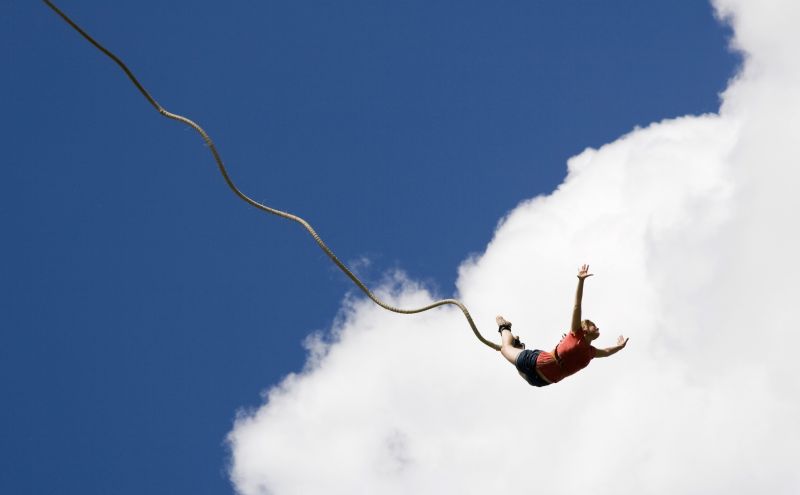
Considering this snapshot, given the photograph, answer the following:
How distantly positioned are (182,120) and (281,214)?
7.17 ft

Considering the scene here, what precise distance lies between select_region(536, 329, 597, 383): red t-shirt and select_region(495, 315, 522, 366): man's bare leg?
61 cm

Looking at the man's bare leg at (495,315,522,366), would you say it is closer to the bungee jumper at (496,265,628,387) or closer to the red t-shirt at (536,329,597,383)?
the bungee jumper at (496,265,628,387)

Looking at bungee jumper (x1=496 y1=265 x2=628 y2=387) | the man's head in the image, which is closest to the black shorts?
bungee jumper (x1=496 y1=265 x2=628 y2=387)

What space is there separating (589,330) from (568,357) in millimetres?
525

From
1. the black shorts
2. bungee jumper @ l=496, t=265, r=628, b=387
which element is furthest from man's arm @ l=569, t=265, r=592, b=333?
the black shorts

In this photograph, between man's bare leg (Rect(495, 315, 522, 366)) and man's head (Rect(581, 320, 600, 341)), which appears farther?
man's bare leg (Rect(495, 315, 522, 366))

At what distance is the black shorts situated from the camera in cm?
1625

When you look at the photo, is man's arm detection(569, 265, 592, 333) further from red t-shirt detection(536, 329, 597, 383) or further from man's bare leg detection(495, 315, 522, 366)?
man's bare leg detection(495, 315, 522, 366)

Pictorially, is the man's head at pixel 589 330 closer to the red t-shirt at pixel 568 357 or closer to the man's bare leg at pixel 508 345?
the red t-shirt at pixel 568 357

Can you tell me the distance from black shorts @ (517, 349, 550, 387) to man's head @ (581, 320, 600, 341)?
0.94m

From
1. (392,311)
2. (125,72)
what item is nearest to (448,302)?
(392,311)

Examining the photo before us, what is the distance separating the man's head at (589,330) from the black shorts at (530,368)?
939 millimetres

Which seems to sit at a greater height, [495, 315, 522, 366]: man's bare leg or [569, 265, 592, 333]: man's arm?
[495, 315, 522, 366]: man's bare leg

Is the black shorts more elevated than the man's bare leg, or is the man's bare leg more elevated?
the man's bare leg
